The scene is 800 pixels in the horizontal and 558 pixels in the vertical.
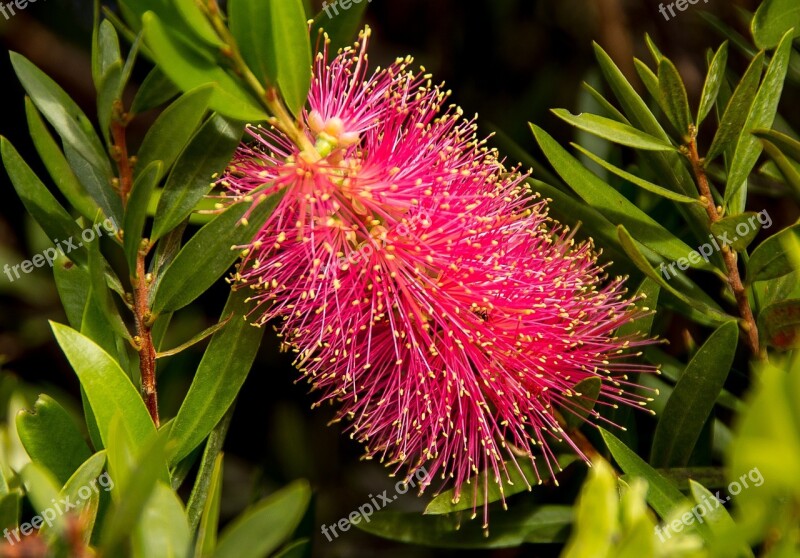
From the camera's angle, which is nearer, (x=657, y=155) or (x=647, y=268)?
(x=647, y=268)

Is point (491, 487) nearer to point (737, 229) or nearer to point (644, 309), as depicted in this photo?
point (644, 309)

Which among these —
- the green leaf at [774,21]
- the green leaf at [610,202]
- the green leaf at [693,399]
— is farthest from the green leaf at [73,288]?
the green leaf at [774,21]

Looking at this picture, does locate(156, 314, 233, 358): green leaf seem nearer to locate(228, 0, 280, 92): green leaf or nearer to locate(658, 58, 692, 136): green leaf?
locate(228, 0, 280, 92): green leaf

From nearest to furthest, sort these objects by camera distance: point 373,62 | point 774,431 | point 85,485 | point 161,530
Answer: point 774,431 < point 161,530 < point 85,485 < point 373,62

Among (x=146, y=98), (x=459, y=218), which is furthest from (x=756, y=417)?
(x=146, y=98)

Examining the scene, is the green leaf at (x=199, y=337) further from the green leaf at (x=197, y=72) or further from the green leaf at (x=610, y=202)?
the green leaf at (x=610, y=202)

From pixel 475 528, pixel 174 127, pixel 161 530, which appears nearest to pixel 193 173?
pixel 174 127

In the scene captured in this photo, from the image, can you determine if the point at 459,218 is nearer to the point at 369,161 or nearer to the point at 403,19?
the point at 369,161
